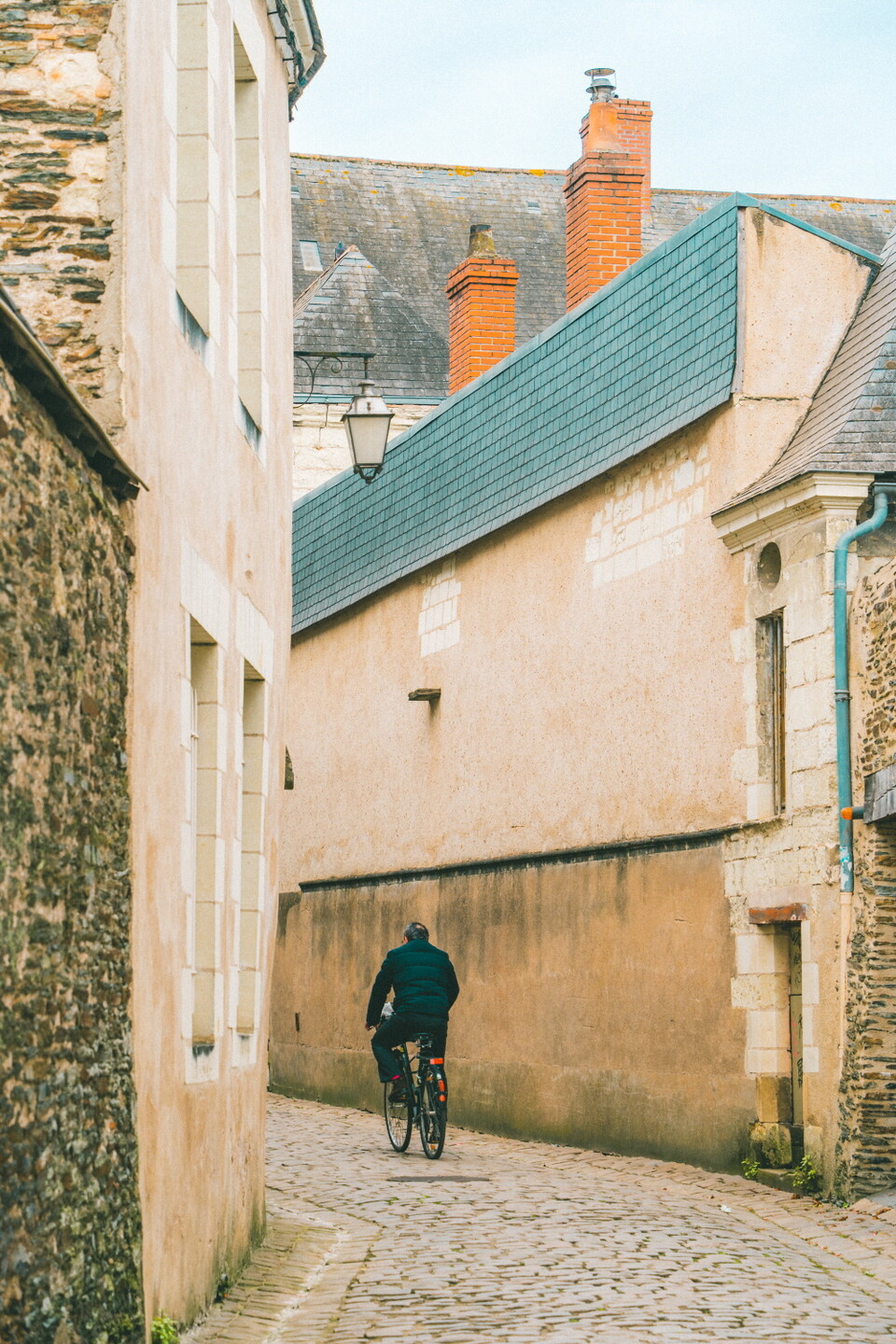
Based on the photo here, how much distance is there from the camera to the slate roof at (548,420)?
13.0 m

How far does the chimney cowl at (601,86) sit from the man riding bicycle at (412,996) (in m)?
15.9

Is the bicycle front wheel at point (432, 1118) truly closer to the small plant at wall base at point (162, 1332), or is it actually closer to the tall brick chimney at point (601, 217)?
the small plant at wall base at point (162, 1332)

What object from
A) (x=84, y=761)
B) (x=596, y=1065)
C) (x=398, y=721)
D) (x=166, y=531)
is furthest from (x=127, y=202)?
(x=398, y=721)

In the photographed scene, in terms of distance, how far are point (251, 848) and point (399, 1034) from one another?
12.1 ft

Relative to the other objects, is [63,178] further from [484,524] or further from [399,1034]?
[484,524]

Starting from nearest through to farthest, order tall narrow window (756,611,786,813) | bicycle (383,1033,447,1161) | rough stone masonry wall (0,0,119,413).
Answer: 1. rough stone masonry wall (0,0,119,413)
2. tall narrow window (756,611,786,813)
3. bicycle (383,1033,447,1161)

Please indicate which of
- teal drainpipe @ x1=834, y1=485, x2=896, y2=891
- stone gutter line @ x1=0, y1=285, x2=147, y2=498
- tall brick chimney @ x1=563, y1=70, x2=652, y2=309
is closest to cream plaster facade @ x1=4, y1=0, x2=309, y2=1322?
stone gutter line @ x1=0, y1=285, x2=147, y2=498

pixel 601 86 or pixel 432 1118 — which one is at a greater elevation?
pixel 601 86

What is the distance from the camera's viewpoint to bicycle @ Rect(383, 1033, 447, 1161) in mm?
12578

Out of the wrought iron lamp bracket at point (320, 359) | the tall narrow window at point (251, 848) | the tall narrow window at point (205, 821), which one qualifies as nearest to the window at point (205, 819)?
the tall narrow window at point (205, 821)

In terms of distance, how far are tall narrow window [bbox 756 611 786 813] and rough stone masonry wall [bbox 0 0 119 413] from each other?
20.8 feet

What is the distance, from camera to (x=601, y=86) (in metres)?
26.6

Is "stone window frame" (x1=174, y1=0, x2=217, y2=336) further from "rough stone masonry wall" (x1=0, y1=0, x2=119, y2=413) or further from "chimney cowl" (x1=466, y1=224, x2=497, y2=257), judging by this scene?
"chimney cowl" (x1=466, y1=224, x2=497, y2=257)

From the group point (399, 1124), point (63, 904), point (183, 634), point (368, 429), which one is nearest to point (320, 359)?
point (368, 429)
